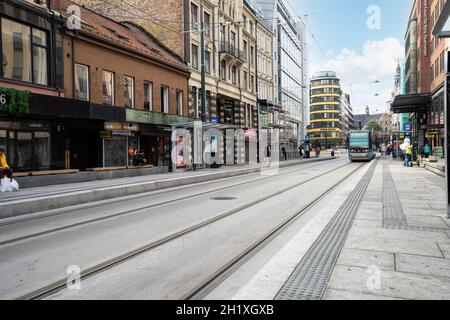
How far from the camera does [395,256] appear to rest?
523 centimetres

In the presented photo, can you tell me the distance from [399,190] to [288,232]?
296 inches

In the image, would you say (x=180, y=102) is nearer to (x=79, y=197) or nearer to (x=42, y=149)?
(x=42, y=149)

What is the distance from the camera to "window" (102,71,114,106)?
73.1 ft

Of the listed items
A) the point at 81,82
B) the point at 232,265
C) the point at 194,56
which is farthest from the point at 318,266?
the point at 194,56

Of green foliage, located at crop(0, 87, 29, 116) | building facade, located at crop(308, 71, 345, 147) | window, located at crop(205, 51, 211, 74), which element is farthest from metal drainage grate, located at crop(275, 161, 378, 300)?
building facade, located at crop(308, 71, 345, 147)

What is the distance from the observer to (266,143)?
48.6 metres

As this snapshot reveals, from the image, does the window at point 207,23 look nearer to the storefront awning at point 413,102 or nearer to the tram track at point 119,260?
the storefront awning at point 413,102

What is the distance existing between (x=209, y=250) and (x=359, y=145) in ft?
126

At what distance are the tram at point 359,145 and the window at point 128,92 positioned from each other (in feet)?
84.0

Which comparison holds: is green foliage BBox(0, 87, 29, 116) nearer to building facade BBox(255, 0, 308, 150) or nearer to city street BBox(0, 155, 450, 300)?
city street BBox(0, 155, 450, 300)

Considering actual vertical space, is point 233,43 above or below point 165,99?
above

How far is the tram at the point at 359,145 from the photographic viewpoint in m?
41.0

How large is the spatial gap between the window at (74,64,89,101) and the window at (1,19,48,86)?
6.39ft

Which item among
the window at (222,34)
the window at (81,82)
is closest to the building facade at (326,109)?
the window at (222,34)
